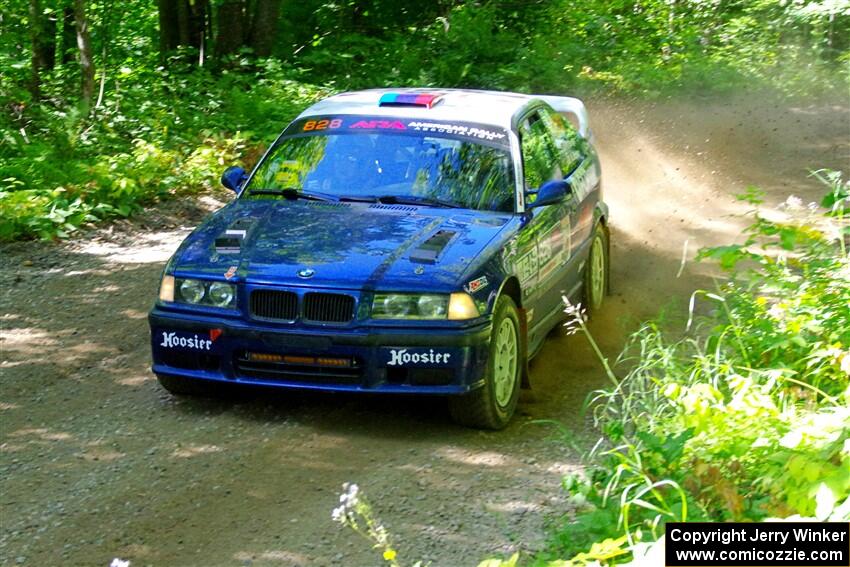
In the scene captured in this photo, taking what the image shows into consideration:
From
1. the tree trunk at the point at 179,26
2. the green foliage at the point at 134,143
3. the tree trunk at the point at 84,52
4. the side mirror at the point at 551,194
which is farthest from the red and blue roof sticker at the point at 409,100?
the tree trunk at the point at 179,26

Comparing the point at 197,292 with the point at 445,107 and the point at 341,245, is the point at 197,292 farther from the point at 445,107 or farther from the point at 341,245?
the point at 445,107

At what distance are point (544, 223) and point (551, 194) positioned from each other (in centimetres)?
37

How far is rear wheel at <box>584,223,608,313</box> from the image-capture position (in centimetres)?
1010

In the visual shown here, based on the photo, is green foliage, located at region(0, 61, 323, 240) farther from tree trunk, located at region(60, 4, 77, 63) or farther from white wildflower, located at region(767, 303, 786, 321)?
white wildflower, located at region(767, 303, 786, 321)

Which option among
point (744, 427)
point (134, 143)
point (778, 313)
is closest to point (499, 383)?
point (778, 313)

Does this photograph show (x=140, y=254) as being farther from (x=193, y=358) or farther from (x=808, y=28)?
(x=808, y=28)

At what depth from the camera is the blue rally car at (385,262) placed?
704cm

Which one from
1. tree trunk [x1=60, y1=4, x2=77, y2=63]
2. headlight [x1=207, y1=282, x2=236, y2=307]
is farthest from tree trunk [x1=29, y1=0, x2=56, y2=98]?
headlight [x1=207, y1=282, x2=236, y2=307]

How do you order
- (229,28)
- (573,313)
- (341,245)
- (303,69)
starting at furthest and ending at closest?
(229,28), (303,69), (341,245), (573,313)

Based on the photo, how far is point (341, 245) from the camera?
24.4ft

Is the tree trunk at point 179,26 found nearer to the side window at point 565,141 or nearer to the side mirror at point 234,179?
the side window at point 565,141

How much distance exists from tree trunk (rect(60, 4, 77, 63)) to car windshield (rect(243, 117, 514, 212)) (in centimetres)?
1349

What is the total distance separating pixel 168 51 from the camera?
19.5 metres

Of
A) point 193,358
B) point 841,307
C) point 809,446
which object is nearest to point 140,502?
point 193,358
